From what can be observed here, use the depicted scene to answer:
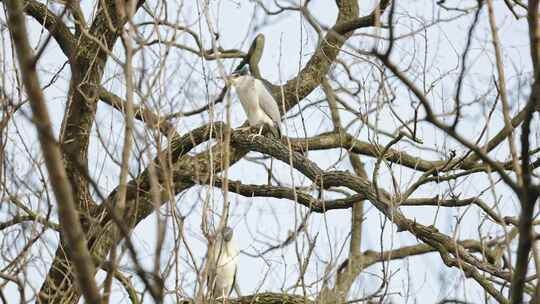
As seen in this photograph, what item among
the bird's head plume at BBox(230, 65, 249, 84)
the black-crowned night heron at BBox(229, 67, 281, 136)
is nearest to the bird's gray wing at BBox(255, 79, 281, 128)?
the black-crowned night heron at BBox(229, 67, 281, 136)

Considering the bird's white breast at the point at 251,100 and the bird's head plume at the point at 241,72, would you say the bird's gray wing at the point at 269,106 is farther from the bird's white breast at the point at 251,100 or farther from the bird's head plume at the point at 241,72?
the bird's head plume at the point at 241,72

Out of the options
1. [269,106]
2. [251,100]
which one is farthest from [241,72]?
[269,106]

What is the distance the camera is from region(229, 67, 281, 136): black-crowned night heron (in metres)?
7.69

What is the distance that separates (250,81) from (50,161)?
6735 millimetres

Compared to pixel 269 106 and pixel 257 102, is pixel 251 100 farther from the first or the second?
pixel 269 106

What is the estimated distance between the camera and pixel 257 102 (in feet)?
25.7

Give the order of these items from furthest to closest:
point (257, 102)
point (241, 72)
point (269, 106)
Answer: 1. point (241, 72)
2. point (257, 102)
3. point (269, 106)

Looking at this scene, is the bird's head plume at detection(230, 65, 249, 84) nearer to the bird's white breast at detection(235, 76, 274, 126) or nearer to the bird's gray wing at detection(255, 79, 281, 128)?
the bird's white breast at detection(235, 76, 274, 126)

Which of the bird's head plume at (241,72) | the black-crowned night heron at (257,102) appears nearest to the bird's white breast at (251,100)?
the black-crowned night heron at (257,102)

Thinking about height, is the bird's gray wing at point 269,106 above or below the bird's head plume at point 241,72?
below

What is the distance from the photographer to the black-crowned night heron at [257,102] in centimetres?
769

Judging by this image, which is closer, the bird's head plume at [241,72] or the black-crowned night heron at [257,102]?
the black-crowned night heron at [257,102]

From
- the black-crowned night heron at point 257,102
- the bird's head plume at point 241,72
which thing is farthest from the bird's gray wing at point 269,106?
the bird's head plume at point 241,72

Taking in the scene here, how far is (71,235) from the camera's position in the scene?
147 cm
